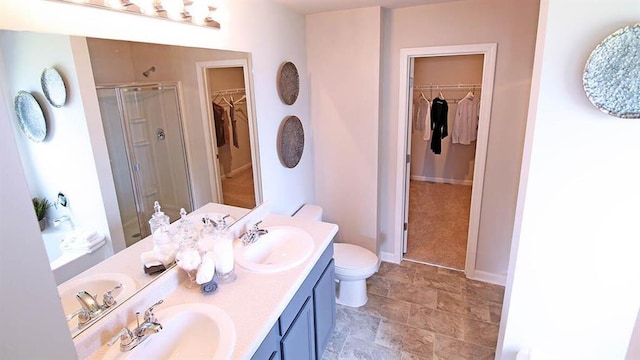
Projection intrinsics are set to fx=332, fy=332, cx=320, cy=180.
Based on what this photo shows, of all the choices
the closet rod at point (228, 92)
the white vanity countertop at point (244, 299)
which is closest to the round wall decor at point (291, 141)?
the closet rod at point (228, 92)

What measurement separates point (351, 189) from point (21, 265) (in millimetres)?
2681

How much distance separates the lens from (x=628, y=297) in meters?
1.46

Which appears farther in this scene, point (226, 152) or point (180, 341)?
point (226, 152)

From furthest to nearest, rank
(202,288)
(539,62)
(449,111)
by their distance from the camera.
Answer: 1. (449,111)
2. (202,288)
3. (539,62)

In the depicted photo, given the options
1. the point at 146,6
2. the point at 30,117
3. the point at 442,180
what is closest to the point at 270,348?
the point at 30,117

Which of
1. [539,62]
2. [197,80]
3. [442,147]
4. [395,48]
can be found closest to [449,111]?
[442,147]

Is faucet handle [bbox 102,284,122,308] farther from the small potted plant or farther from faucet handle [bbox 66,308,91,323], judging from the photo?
the small potted plant

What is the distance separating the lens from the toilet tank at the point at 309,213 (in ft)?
9.40

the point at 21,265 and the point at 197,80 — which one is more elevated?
the point at 197,80

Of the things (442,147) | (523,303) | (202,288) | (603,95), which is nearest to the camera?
(603,95)

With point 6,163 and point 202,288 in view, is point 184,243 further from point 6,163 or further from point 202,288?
point 6,163

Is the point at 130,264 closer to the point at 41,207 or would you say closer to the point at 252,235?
the point at 41,207

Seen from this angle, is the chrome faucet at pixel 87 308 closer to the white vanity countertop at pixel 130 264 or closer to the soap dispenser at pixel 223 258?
the white vanity countertop at pixel 130 264

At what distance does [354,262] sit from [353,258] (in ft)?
0.18
